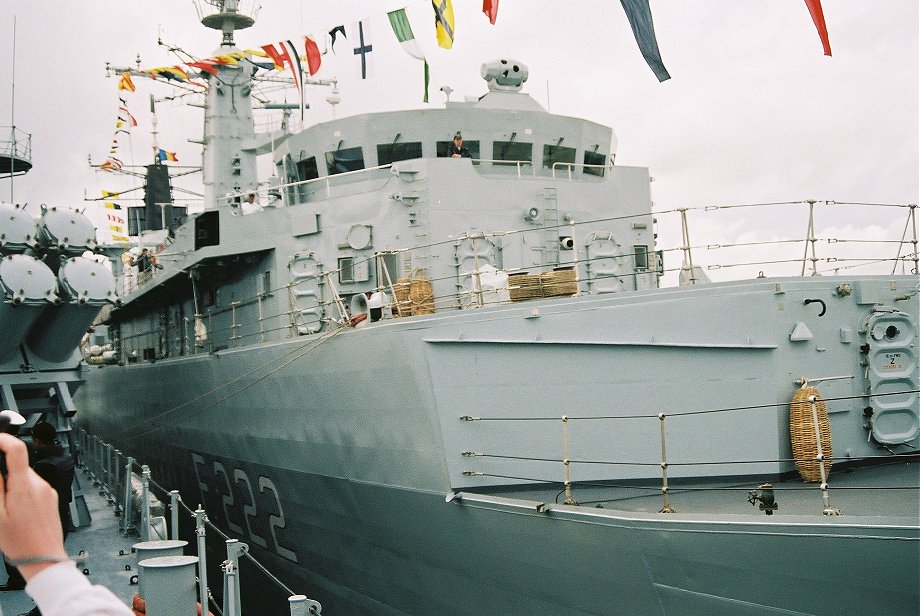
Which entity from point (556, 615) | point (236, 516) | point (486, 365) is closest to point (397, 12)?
point (486, 365)

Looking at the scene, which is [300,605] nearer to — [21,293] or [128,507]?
[128,507]

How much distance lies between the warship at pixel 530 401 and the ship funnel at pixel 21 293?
0.18 ft

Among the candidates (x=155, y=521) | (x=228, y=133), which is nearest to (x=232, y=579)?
(x=155, y=521)

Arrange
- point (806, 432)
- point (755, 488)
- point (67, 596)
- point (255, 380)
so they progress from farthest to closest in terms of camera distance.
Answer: point (255, 380) < point (806, 432) < point (755, 488) < point (67, 596)

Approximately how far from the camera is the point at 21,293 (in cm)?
1041

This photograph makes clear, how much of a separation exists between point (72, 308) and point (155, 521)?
364 cm

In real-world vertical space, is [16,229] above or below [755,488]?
above

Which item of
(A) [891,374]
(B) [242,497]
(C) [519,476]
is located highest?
(A) [891,374]

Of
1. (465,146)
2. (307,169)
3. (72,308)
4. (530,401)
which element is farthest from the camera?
(307,169)

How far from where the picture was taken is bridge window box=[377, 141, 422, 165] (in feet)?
39.5

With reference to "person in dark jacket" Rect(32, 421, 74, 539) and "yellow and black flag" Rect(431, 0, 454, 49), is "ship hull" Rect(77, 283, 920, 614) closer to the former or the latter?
"person in dark jacket" Rect(32, 421, 74, 539)

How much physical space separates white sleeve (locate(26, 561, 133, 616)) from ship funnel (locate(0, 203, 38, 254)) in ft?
34.1

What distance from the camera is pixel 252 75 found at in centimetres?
1825

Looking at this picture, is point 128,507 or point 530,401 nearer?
point 530,401
